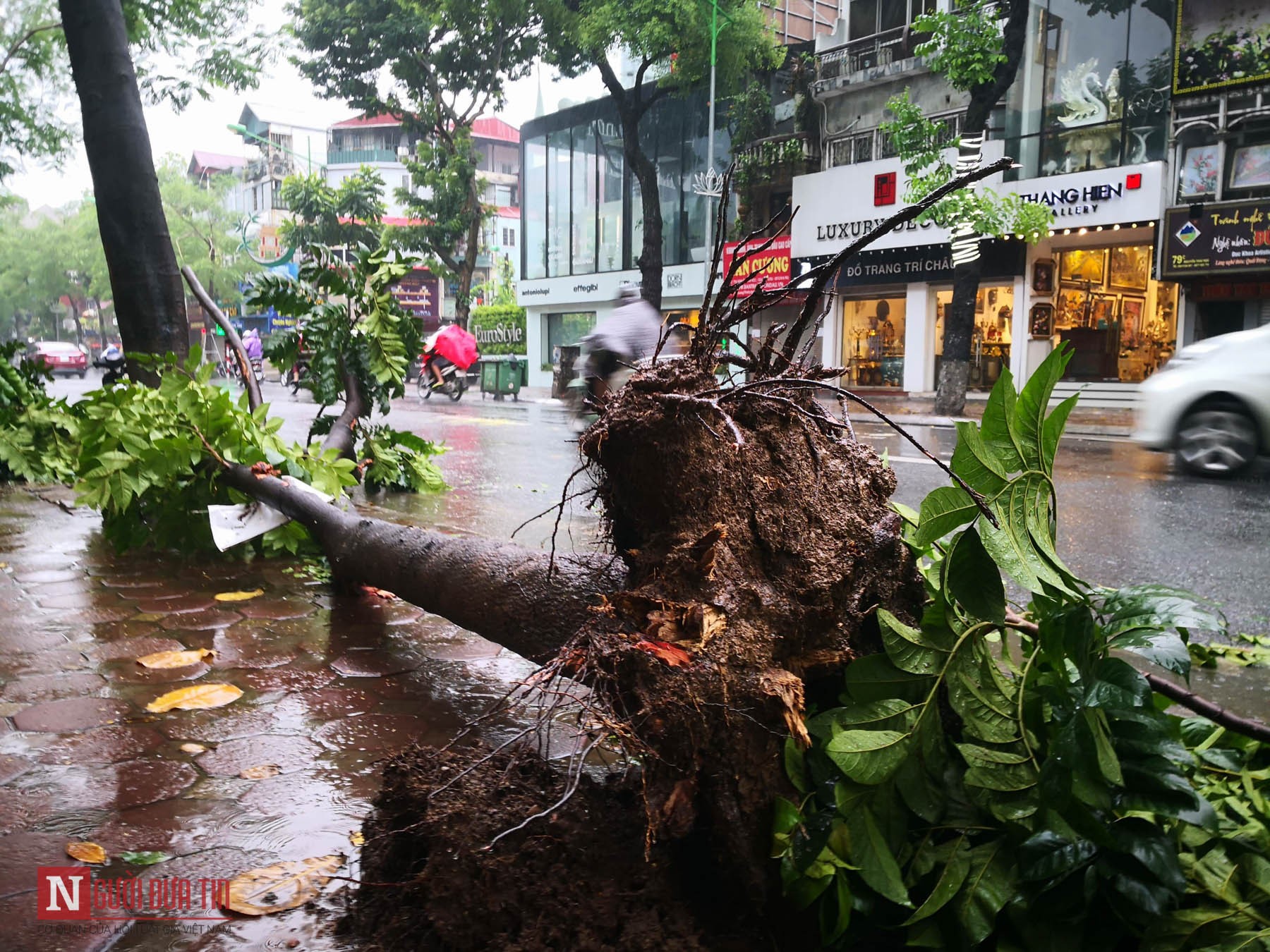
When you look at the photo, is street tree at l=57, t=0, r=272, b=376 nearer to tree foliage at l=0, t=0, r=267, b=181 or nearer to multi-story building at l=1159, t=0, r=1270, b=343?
tree foliage at l=0, t=0, r=267, b=181

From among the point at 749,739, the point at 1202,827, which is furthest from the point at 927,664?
the point at 1202,827

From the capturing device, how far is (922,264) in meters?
22.5

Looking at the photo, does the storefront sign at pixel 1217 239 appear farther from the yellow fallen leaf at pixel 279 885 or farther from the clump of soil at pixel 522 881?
the yellow fallen leaf at pixel 279 885

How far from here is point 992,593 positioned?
5.28ft

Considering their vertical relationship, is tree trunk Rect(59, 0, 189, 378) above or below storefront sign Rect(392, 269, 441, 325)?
below

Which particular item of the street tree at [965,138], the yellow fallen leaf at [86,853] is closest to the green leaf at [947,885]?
the yellow fallen leaf at [86,853]

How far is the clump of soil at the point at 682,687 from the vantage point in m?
1.51

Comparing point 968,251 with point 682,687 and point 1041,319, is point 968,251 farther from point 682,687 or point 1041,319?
point 682,687

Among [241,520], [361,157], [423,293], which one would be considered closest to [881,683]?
[241,520]

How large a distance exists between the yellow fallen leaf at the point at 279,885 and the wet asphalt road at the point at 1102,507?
2.76ft

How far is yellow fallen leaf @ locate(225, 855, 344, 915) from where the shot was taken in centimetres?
178

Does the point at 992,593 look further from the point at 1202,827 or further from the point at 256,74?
the point at 256,74

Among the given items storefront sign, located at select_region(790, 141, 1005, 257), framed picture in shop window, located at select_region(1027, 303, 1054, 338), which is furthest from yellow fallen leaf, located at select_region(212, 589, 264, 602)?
framed picture in shop window, located at select_region(1027, 303, 1054, 338)

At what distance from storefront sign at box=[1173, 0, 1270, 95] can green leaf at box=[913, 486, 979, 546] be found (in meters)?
20.7
